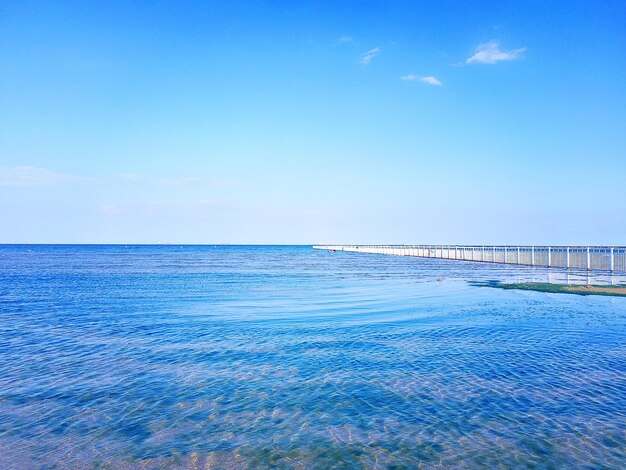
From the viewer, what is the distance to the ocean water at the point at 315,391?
6988 millimetres

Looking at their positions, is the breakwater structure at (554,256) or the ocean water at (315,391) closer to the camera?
the ocean water at (315,391)

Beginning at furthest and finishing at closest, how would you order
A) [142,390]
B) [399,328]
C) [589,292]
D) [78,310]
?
[589,292] < [78,310] < [399,328] < [142,390]

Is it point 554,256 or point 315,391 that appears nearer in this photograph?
point 315,391

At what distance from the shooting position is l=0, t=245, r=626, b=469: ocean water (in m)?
6.99

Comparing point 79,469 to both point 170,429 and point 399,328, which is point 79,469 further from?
point 399,328

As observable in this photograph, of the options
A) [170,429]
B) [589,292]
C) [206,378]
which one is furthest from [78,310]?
[589,292]

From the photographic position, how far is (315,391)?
9742 millimetres

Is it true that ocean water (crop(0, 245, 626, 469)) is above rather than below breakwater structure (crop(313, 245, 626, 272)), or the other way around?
below

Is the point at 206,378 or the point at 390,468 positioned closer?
the point at 390,468

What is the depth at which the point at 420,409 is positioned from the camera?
867cm

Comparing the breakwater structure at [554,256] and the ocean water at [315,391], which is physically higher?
the breakwater structure at [554,256]

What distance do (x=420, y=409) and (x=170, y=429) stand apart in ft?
14.5

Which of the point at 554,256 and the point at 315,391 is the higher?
the point at 554,256

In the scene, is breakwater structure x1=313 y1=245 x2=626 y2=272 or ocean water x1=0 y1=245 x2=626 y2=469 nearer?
ocean water x1=0 y1=245 x2=626 y2=469
